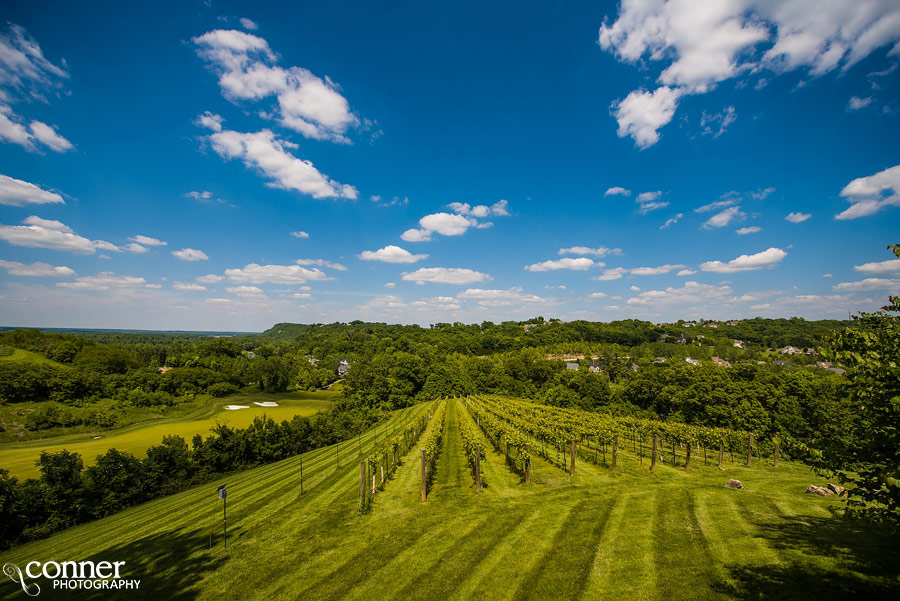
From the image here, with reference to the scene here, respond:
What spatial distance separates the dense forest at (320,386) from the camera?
16.5 metres

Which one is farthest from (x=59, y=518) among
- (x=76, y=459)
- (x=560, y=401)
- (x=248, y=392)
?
(x=248, y=392)

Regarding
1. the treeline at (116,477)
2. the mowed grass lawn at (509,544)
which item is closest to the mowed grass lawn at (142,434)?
the treeline at (116,477)

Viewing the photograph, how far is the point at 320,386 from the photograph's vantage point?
345 ft

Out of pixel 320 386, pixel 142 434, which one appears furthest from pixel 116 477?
pixel 320 386

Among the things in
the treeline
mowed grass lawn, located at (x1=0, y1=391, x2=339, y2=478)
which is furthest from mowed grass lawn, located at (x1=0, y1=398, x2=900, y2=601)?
mowed grass lawn, located at (x1=0, y1=391, x2=339, y2=478)

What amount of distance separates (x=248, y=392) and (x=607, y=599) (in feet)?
338

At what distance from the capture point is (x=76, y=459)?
1922 cm

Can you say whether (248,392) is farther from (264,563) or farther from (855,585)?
(855,585)

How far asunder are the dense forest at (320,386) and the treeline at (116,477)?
7cm

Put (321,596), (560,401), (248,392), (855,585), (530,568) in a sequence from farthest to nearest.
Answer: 1. (248,392)
2. (560,401)
3. (530,568)
4. (321,596)
5. (855,585)

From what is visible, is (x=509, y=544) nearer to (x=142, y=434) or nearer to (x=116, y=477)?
(x=116, y=477)

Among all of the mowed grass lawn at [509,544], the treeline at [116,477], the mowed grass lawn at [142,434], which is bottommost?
the mowed grass lawn at [142,434]

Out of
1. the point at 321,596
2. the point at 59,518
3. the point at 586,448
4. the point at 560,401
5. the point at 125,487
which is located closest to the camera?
→ the point at 321,596

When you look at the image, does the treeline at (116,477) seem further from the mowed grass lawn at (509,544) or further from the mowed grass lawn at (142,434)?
the mowed grass lawn at (142,434)
